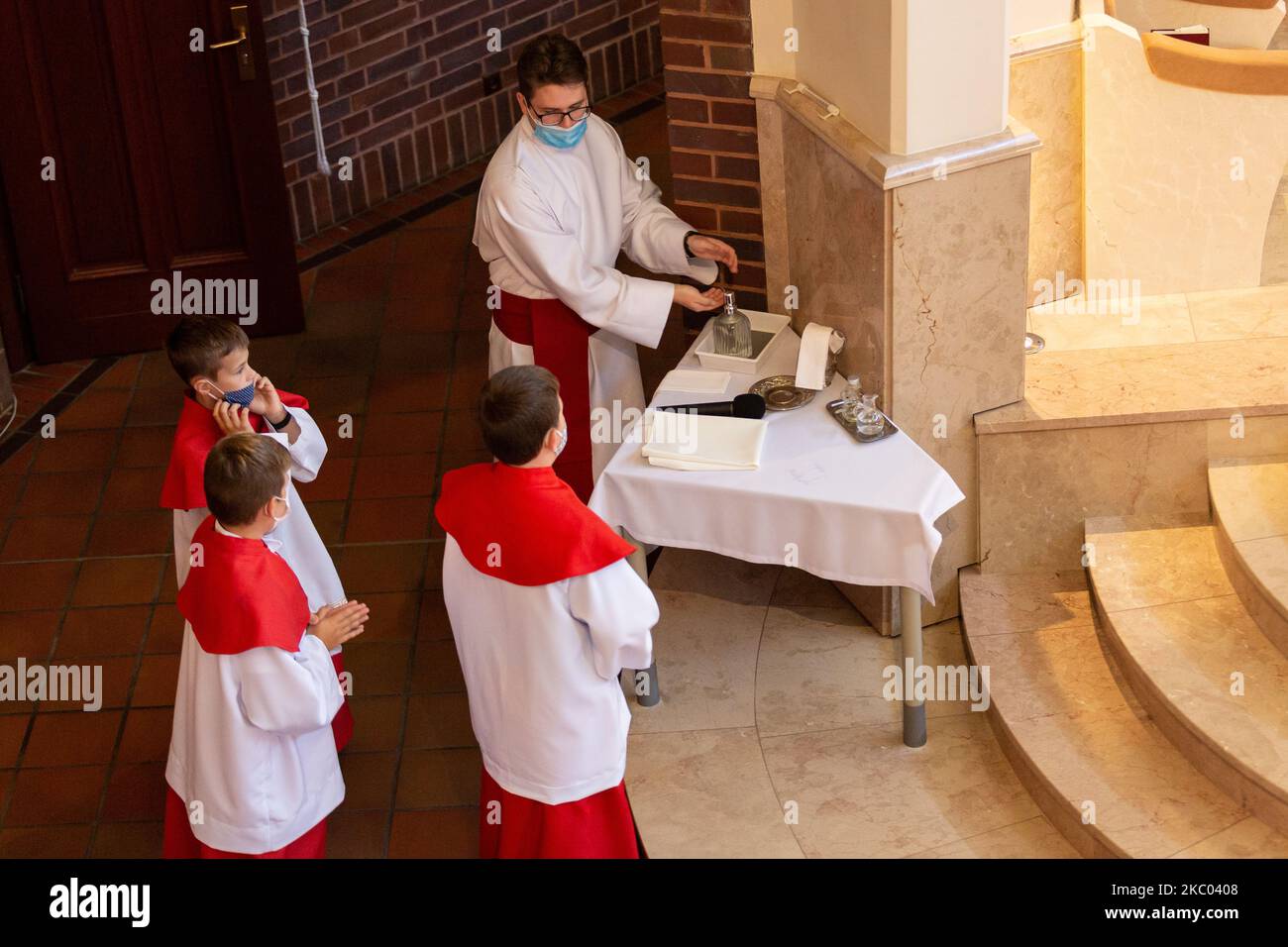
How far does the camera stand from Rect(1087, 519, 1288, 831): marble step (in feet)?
14.1

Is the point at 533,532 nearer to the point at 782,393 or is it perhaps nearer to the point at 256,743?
the point at 256,743

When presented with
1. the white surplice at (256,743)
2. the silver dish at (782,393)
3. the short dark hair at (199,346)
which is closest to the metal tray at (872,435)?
the silver dish at (782,393)

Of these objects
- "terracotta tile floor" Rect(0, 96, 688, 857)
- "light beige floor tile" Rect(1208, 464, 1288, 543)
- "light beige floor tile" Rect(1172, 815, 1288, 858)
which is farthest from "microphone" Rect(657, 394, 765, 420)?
"light beige floor tile" Rect(1172, 815, 1288, 858)

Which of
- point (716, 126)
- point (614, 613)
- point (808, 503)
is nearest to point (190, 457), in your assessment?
point (614, 613)

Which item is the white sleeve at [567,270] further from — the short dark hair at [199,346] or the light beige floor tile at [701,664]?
the short dark hair at [199,346]

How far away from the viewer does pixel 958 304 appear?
477 centimetres

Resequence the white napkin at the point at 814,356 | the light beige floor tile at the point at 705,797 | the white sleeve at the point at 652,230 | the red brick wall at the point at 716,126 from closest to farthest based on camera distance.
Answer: the light beige floor tile at the point at 705,797, the white napkin at the point at 814,356, the red brick wall at the point at 716,126, the white sleeve at the point at 652,230

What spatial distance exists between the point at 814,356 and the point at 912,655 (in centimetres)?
92

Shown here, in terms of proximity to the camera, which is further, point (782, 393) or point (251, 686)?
point (782, 393)

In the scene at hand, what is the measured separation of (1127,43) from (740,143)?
1.36 metres

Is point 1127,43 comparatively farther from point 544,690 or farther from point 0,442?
point 0,442

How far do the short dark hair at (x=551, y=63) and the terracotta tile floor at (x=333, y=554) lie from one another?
1.71 m

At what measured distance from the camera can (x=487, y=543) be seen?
3.93 meters

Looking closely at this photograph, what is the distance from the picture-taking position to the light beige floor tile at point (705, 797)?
4523 millimetres
